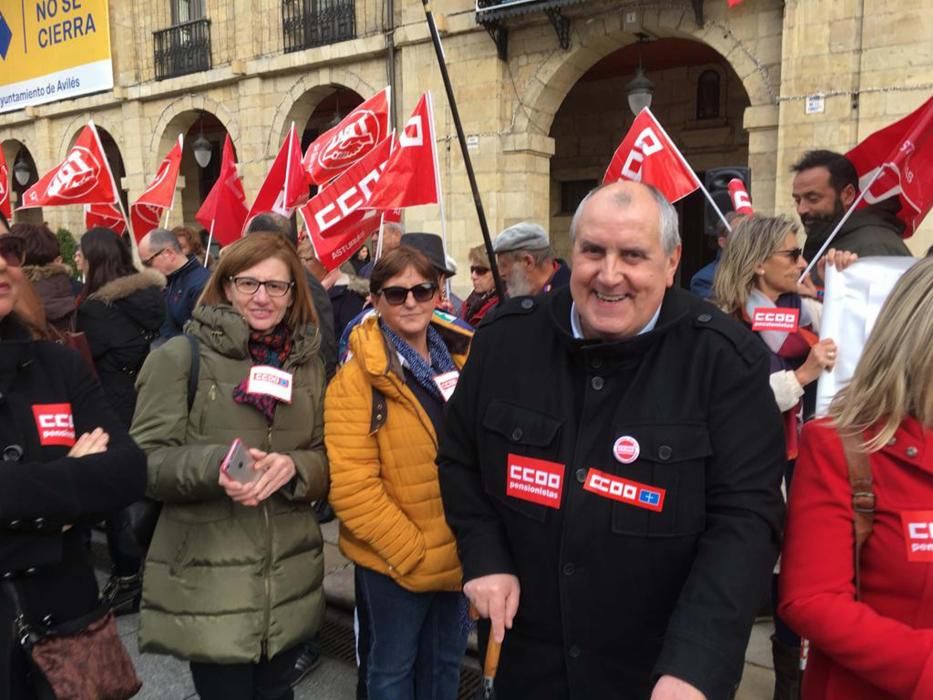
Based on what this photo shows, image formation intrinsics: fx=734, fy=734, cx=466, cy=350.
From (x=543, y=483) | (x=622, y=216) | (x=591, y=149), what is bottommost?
(x=543, y=483)

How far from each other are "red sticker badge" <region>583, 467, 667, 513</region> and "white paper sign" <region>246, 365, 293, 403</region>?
3.78 feet

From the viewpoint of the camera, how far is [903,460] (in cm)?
147

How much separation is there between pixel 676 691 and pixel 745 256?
191 cm

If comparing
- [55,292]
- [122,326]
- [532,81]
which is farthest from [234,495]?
[532,81]

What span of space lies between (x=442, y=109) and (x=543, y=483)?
990 cm

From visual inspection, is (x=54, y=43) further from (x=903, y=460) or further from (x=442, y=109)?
(x=903, y=460)

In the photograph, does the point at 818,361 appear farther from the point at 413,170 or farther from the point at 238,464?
the point at 413,170

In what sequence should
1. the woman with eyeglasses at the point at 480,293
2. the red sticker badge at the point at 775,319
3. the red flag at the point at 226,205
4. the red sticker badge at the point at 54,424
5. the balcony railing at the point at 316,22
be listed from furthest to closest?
1. the balcony railing at the point at 316,22
2. the red flag at the point at 226,205
3. the woman with eyeglasses at the point at 480,293
4. the red sticker badge at the point at 775,319
5. the red sticker badge at the point at 54,424

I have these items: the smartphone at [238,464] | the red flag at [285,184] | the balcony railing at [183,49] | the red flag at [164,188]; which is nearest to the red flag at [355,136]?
the red flag at [285,184]

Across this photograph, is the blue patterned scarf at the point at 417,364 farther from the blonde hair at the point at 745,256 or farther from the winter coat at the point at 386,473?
the blonde hair at the point at 745,256

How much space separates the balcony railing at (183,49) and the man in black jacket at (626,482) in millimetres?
14166

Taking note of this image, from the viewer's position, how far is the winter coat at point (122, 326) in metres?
4.09

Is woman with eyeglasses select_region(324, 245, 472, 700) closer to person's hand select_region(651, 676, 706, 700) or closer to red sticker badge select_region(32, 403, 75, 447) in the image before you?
red sticker badge select_region(32, 403, 75, 447)

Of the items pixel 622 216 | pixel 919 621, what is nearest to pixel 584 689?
pixel 919 621
